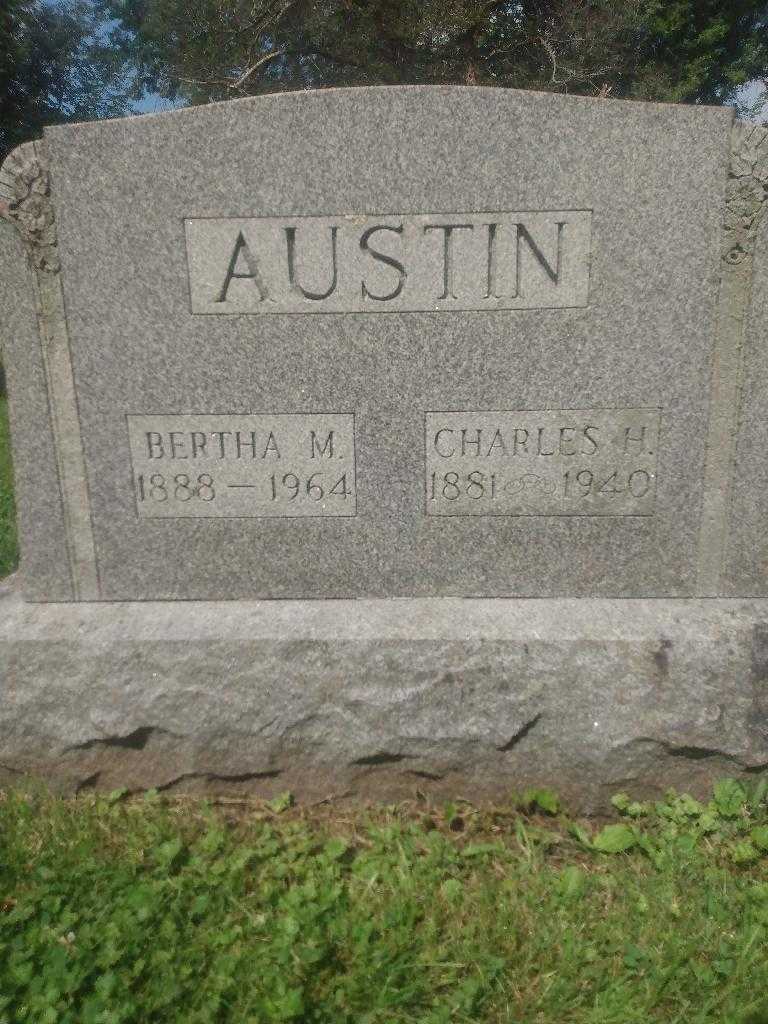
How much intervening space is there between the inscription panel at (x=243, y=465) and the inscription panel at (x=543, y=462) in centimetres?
29

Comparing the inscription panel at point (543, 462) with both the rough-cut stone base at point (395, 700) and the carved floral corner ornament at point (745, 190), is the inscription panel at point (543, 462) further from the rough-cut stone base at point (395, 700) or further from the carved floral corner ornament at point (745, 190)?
the carved floral corner ornament at point (745, 190)

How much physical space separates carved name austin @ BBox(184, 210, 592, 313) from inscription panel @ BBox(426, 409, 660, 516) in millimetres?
336

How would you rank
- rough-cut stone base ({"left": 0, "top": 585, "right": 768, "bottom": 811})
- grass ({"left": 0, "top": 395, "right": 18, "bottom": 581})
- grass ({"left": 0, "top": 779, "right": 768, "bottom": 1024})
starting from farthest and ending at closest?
grass ({"left": 0, "top": 395, "right": 18, "bottom": 581}) → rough-cut stone base ({"left": 0, "top": 585, "right": 768, "bottom": 811}) → grass ({"left": 0, "top": 779, "right": 768, "bottom": 1024})

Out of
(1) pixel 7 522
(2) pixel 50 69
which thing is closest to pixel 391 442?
(1) pixel 7 522

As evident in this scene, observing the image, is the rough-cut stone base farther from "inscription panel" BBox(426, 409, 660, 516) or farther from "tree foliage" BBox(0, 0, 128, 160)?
"tree foliage" BBox(0, 0, 128, 160)

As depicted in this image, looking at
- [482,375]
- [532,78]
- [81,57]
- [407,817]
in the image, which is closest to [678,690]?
[407,817]

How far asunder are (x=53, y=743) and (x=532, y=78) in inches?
438

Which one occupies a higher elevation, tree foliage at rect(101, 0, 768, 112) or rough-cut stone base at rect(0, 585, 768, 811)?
tree foliage at rect(101, 0, 768, 112)

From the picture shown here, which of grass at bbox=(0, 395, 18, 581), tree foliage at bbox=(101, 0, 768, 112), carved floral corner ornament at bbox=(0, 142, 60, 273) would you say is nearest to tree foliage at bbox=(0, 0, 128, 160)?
tree foliage at bbox=(101, 0, 768, 112)

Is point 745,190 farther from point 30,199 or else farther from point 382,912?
point 382,912

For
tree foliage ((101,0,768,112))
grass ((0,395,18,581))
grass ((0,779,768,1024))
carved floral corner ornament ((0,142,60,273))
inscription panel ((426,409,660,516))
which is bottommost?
grass ((0,779,768,1024))

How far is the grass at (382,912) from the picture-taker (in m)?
1.66

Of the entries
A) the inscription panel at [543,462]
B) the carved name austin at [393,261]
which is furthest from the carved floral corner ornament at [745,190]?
the inscription panel at [543,462]

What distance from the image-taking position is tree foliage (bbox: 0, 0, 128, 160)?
15266mm
